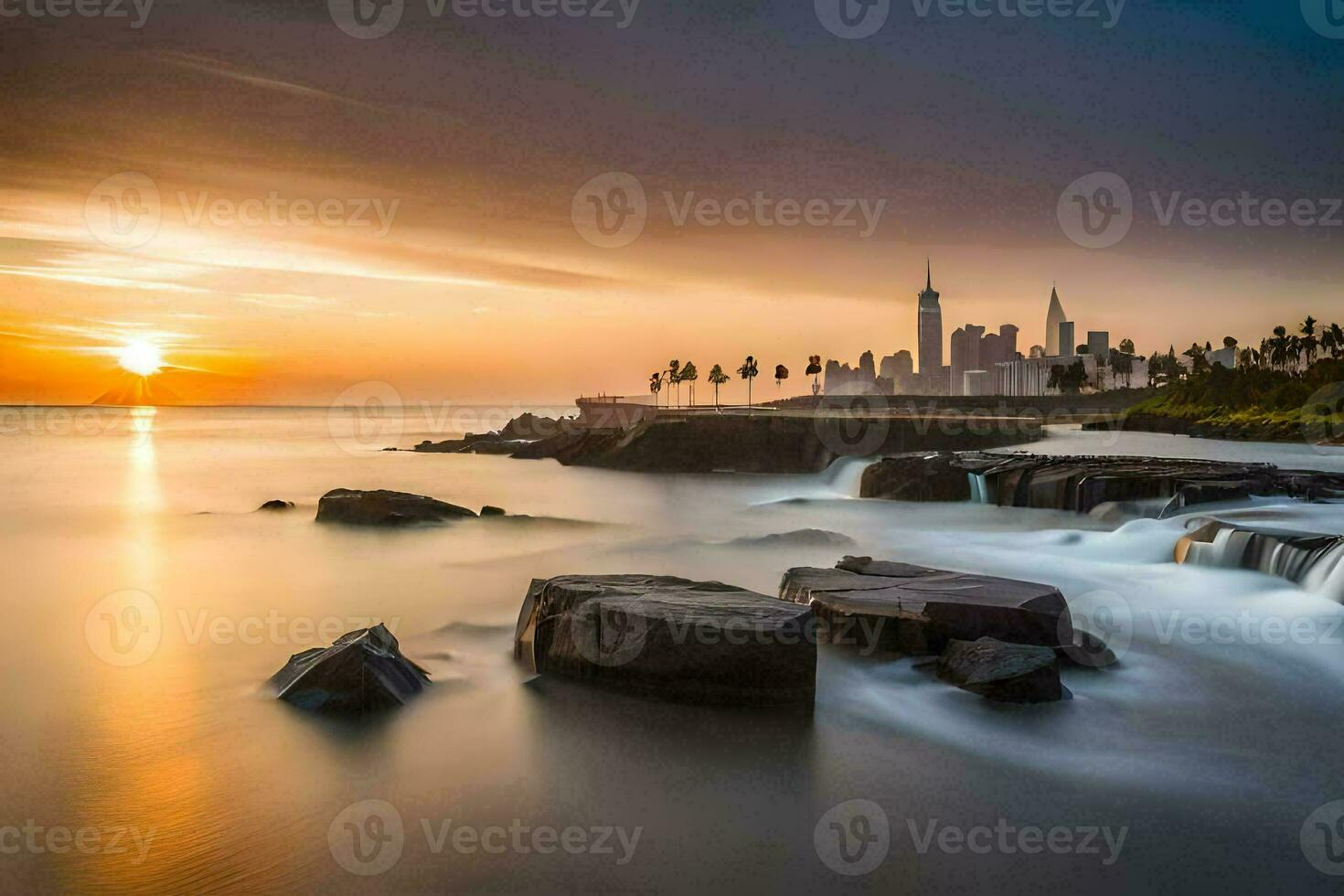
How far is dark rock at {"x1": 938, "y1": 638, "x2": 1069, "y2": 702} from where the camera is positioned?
847 centimetres

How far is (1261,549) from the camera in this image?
45.2ft

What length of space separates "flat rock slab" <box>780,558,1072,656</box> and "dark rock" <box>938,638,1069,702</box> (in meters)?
0.44

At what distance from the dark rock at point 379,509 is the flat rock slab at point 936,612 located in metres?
14.2

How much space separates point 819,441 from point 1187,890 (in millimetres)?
44299

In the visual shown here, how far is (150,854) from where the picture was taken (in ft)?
18.9

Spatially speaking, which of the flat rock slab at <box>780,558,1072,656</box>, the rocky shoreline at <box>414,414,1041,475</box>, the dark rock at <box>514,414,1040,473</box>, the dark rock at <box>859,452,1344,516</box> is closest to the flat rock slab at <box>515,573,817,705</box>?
the flat rock slab at <box>780,558,1072,656</box>

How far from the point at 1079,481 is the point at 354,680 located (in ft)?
63.3

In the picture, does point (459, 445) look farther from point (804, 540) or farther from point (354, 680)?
point (354, 680)

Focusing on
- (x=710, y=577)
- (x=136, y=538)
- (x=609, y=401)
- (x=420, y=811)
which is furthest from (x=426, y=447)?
(x=420, y=811)

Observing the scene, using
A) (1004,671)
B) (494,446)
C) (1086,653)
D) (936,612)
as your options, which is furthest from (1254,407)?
(1004,671)

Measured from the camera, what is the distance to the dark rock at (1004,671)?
847 cm

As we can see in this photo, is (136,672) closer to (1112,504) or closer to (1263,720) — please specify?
(1263,720)

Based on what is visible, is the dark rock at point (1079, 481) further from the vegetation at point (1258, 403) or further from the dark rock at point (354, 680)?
the vegetation at point (1258, 403)

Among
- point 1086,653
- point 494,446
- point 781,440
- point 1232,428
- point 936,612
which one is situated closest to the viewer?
point 936,612
